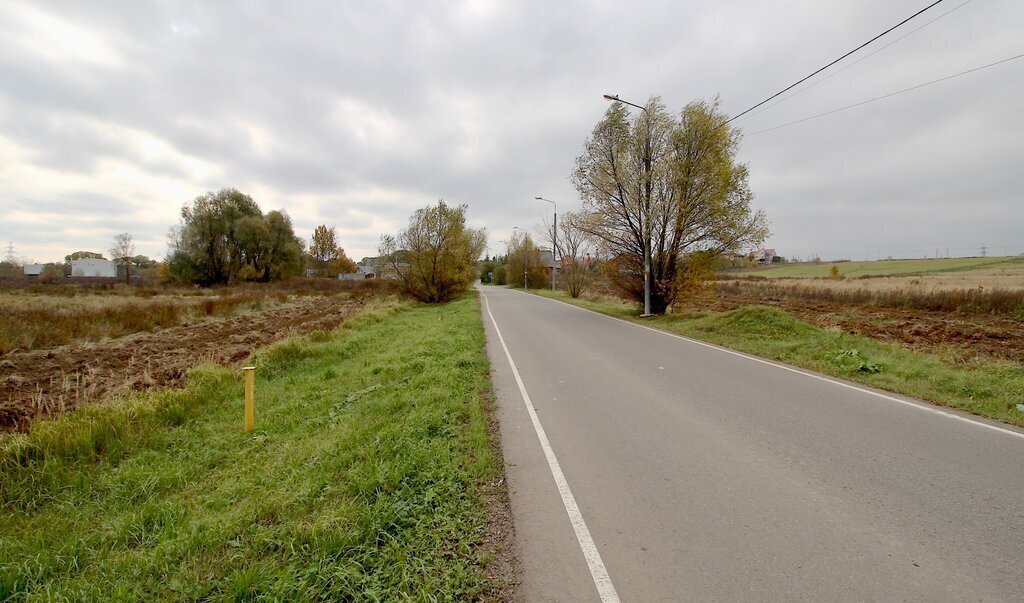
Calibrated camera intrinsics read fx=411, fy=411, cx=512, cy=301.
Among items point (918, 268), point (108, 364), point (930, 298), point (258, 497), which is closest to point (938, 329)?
point (930, 298)

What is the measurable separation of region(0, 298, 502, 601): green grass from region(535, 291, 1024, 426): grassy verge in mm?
6791

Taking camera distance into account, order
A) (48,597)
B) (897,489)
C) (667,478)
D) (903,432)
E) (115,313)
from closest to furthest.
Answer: (48,597) < (897,489) < (667,478) < (903,432) < (115,313)

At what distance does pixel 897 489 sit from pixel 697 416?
213 centimetres

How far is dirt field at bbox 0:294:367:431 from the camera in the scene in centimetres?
765

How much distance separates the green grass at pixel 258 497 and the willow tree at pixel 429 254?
899 inches

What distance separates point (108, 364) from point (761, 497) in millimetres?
15480

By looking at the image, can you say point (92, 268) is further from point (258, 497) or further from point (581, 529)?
point (581, 529)

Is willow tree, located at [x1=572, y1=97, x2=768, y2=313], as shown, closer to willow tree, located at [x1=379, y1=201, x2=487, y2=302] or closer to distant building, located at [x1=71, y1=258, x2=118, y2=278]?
willow tree, located at [x1=379, y1=201, x2=487, y2=302]

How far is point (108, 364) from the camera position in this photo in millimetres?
11398

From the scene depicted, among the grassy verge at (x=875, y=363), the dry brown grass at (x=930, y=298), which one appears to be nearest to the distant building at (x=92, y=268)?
the grassy verge at (x=875, y=363)

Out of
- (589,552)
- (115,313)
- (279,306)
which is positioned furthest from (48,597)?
(279,306)

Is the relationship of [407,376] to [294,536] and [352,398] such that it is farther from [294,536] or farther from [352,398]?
[294,536]

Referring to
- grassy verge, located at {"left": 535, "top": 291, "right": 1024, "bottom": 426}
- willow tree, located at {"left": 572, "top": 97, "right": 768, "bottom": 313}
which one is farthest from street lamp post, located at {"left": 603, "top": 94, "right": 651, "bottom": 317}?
grassy verge, located at {"left": 535, "top": 291, "right": 1024, "bottom": 426}

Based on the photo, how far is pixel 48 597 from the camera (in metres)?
2.69
